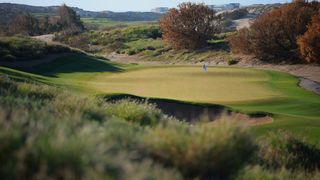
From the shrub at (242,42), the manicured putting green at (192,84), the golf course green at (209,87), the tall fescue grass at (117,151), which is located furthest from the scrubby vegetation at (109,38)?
the tall fescue grass at (117,151)

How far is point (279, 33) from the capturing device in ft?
151

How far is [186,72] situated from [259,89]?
9559mm

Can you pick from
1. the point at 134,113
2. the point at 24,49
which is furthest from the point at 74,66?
the point at 134,113

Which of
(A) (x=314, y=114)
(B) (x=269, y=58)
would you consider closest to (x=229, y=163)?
(A) (x=314, y=114)

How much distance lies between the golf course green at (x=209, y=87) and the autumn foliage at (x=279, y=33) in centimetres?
1311

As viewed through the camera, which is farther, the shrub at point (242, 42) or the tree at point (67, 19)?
the tree at point (67, 19)

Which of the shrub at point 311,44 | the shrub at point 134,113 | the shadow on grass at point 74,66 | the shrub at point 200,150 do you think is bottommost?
the shadow on grass at point 74,66

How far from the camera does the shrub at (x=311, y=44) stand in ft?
135

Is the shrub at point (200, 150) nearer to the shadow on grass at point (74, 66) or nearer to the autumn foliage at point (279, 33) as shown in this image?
the shadow on grass at point (74, 66)

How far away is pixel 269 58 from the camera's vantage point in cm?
4709

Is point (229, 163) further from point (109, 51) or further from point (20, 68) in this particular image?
point (109, 51)

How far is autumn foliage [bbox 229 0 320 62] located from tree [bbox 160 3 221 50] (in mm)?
12105

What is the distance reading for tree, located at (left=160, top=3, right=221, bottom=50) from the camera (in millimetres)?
58750

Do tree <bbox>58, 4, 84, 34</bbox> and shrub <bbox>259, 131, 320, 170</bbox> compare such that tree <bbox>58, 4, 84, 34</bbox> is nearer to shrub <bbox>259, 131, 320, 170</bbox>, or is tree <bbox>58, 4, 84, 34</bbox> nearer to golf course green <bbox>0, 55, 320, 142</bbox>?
golf course green <bbox>0, 55, 320, 142</bbox>
